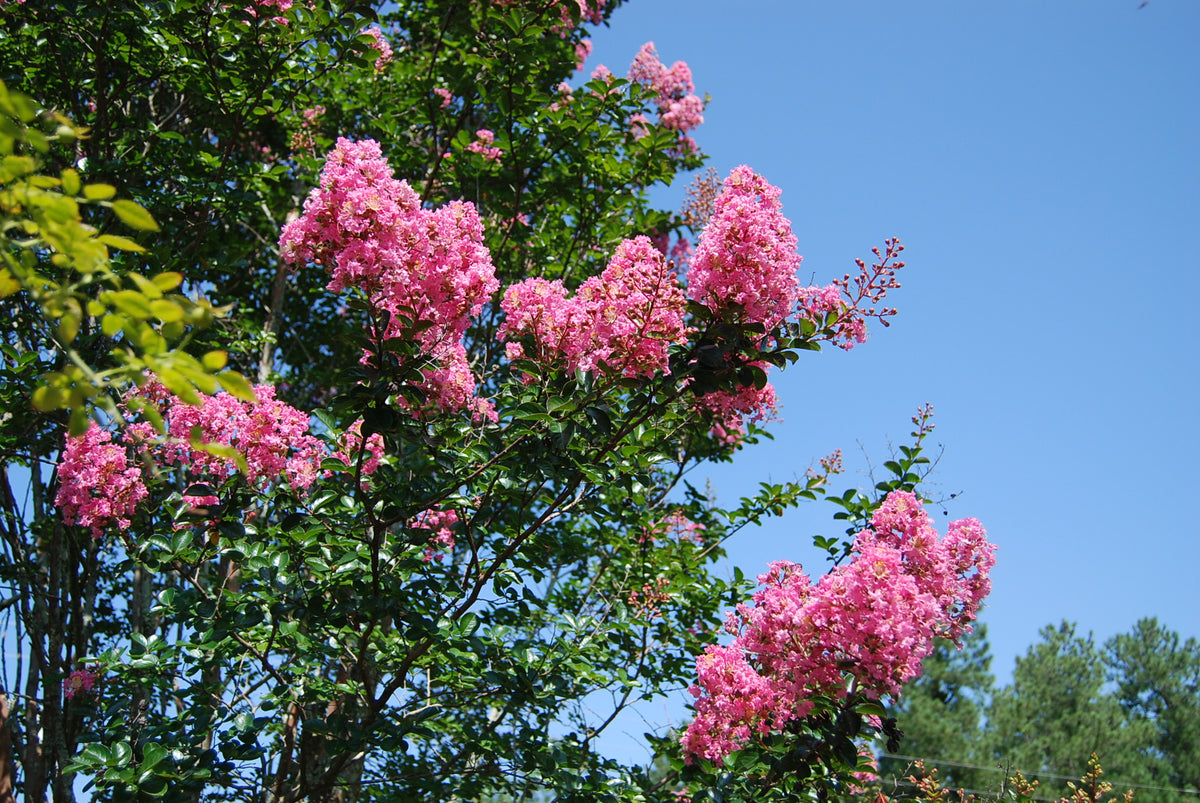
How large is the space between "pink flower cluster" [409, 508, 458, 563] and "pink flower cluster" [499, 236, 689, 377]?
1.09m

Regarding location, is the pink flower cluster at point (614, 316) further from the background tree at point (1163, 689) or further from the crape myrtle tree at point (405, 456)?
the background tree at point (1163, 689)

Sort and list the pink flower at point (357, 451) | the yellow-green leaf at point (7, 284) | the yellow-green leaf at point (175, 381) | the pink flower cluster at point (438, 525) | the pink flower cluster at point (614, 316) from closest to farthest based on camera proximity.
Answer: the yellow-green leaf at point (175, 381) → the yellow-green leaf at point (7, 284) → the pink flower cluster at point (614, 316) → the pink flower at point (357, 451) → the pink flower cluster at point (438, 525)

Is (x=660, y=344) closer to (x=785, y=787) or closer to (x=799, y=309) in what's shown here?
(x=799, y=309)

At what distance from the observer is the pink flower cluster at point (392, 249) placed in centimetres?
247

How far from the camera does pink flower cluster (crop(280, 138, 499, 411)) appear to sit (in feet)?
8.11

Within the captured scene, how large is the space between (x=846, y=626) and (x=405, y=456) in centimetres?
201

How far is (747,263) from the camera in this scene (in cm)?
273

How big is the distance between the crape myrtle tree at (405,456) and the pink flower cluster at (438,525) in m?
0.02

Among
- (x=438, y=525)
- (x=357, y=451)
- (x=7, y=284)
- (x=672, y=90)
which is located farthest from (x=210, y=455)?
(x=672, y=90)

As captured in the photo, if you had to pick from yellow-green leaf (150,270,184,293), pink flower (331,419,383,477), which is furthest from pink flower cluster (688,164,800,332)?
yellow-green leaf (150,270,184,293)

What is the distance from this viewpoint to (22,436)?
4.66 m

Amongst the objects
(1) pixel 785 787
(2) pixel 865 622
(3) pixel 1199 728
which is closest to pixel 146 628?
(1) pixel 785 787

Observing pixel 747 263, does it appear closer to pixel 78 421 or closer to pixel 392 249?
pixel 392 249

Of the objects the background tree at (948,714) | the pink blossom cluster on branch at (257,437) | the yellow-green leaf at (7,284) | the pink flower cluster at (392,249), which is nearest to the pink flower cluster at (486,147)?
the pink blossom cluster on branch at (257,437)
